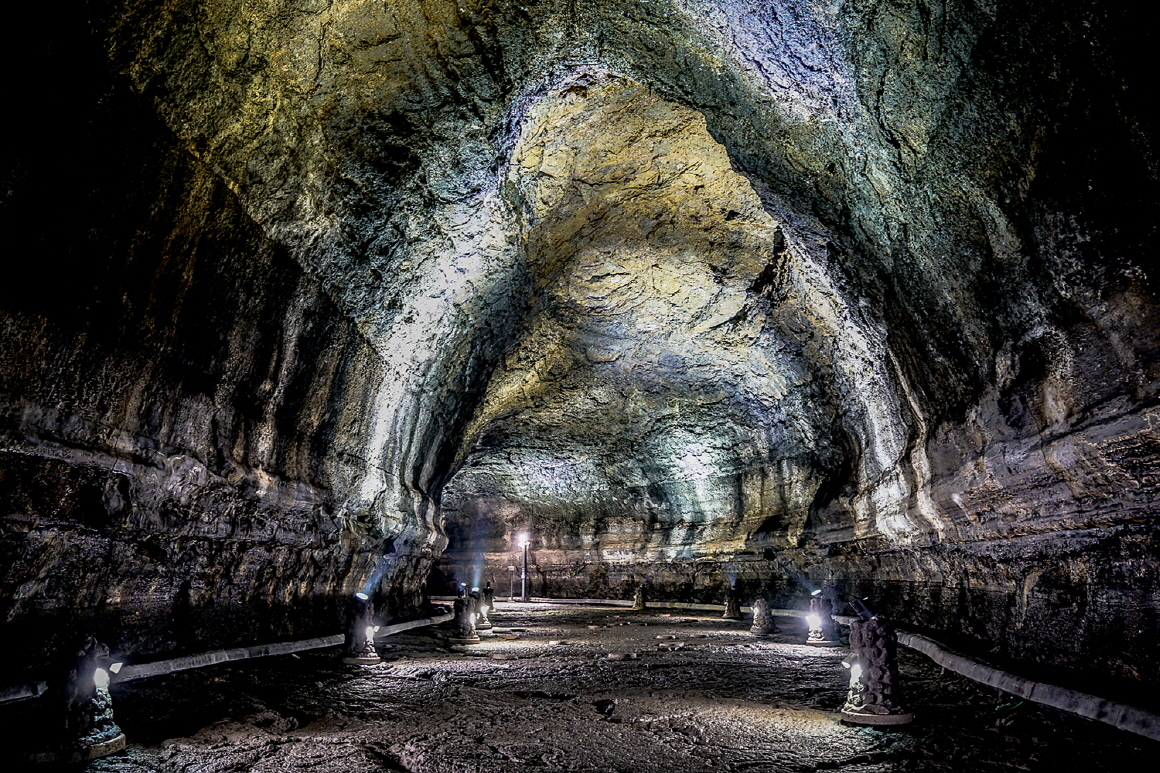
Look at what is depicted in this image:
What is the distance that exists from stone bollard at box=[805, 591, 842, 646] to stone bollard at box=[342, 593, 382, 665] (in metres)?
5.21

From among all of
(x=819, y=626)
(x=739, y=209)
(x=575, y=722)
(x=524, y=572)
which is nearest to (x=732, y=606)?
(x=819, y=626)

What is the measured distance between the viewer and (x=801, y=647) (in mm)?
9211

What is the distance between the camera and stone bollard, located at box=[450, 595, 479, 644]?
10.4 metres

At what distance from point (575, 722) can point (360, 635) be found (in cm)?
395

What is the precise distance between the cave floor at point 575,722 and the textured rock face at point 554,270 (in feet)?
3.67

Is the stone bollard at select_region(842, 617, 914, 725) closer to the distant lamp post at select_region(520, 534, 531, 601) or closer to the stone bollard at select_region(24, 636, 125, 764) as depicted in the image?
the stone bollard at select_region(24, 636, 125, 764)

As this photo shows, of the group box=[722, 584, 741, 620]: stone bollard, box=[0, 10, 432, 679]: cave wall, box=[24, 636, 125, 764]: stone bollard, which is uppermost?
box=[0, 10, 432, 679]: cave wall

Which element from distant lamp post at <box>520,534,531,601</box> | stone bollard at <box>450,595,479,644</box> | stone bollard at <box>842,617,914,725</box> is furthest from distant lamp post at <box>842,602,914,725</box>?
distant lamp post at <box>520,534,531,601</box>

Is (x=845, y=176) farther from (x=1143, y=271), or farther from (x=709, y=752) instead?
(x=709, y=752)

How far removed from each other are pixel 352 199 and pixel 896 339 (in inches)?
237

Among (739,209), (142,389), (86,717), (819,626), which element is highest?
(739,209)

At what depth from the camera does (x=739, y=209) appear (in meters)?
10.7

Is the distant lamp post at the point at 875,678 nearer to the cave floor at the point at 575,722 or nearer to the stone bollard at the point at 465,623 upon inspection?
the cave floor at the point at 575,722

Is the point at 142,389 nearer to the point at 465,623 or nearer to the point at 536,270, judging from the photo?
the point at 465,623
